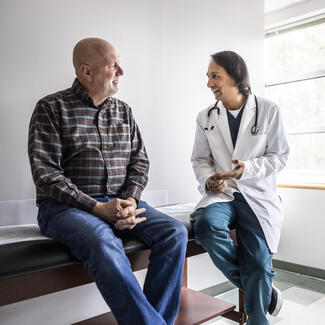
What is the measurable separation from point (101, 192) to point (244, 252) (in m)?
0.77

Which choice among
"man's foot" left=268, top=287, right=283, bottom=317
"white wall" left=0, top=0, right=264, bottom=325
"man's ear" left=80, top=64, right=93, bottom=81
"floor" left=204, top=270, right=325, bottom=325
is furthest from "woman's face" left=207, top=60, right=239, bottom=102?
"floor" left=204, top=270, right=325, bottom=325

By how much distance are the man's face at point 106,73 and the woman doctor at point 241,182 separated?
0.62 m

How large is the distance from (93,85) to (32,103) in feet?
1.47

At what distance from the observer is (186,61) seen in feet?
9.14

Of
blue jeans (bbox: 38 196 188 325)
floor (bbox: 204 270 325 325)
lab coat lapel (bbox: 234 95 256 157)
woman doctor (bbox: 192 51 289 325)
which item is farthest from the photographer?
floor (bbox: 204 270 325 325)

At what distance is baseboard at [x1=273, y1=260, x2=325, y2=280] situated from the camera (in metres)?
2.98

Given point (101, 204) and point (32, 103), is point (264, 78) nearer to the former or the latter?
point (32, 103)

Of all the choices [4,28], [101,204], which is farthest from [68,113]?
[4,28]

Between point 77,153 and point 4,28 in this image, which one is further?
point 4,28

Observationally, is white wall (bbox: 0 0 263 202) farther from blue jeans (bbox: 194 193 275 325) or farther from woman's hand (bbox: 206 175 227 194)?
blue jeans (bbox: 194 193 275 325)

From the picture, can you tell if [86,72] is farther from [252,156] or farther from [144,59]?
[252,156]

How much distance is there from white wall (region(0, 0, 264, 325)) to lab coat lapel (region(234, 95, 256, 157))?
0.70 metres

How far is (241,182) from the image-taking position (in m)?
2.02

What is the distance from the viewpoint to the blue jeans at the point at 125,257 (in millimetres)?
1325
